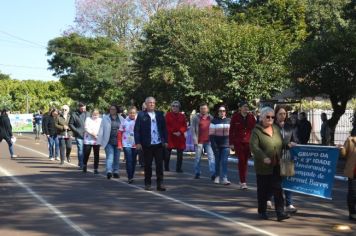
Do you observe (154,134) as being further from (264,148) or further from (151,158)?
(264,148)

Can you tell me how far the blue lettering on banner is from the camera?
9352 millimetres

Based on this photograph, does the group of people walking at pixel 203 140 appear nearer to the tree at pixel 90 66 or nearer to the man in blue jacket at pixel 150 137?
the man in blue jacket at pixel 150 137

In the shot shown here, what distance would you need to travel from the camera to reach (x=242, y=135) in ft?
40.5

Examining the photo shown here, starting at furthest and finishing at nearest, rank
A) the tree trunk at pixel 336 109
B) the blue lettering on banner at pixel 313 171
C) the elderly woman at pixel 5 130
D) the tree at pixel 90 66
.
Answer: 1. the tree at pixel 90 66
2. the tree trunk at pixel 336 109
3. the elderly woman at pixel 5 130
4. the blue lettering on banner at pixel 313 171

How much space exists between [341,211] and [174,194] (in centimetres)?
320

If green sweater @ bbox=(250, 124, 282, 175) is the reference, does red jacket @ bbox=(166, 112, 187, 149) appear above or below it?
above

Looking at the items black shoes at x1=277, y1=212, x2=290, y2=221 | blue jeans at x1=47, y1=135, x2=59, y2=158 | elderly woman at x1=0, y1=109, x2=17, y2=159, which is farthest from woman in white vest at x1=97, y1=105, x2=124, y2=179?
elderly woman at x1=0, y1=109, x2=17, y2=159

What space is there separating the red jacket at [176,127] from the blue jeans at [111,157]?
5.45 feet

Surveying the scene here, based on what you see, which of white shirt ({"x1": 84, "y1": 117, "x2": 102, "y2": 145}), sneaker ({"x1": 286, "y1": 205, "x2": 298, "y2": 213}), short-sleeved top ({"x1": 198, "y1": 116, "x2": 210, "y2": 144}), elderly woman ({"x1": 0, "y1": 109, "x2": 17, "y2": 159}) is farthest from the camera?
elderly woman ({"x1": 0, "y1": 109, "x2": 17, "y2": 159})

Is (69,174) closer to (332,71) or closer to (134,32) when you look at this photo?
(332,71)

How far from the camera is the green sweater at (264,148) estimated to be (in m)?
8.97

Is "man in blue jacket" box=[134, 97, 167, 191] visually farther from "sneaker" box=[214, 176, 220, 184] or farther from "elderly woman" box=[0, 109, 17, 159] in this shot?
"elderly woman" box=[0, 109, 17, 159]

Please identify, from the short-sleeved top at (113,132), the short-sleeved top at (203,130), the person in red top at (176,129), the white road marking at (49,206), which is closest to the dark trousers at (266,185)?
the white road marking at (49,206)

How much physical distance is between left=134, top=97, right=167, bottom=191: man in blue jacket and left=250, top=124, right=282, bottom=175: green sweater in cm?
330
